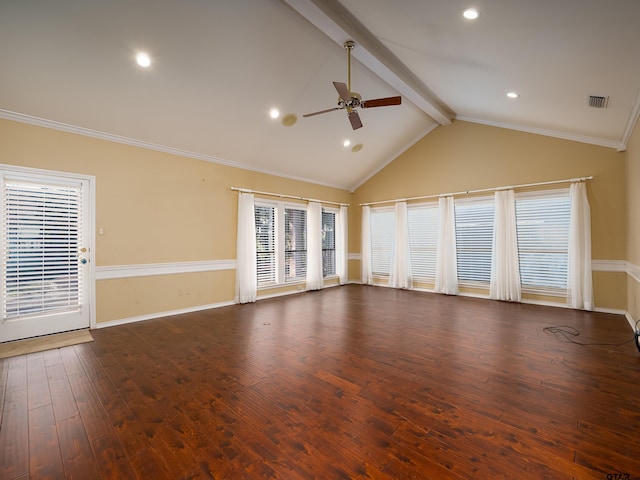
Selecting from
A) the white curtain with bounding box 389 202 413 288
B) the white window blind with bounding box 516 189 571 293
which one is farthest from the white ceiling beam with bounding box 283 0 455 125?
the white window blind with bounding box 516 189 571 293

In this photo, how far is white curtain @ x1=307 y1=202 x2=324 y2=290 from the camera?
23.8 feet

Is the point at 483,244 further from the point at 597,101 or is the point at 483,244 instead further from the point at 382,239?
the point at 597,101

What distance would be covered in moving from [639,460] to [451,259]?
16.9 ft

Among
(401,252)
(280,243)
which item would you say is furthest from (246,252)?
(401,252)

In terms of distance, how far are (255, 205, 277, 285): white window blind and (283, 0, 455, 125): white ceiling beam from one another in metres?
3.53

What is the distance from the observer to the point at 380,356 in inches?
124

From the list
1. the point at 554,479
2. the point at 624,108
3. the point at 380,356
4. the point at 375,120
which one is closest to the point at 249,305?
the point at 380,356

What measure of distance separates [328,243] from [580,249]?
208 inches

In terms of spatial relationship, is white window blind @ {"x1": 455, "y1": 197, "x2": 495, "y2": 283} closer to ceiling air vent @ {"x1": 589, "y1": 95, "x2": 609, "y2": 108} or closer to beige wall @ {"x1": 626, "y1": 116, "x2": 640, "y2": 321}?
beige wall @ {"x1": 626, "y1": 116, "x2": 640, "y2": 321}

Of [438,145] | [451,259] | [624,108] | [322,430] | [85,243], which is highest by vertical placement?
[438,145]

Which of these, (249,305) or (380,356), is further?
(249,305)

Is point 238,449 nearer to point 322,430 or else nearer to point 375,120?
point 322,430

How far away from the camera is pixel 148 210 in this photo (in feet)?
15.4

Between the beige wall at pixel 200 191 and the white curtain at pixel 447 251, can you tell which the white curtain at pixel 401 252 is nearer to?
the white curtain at pixel 447 251
